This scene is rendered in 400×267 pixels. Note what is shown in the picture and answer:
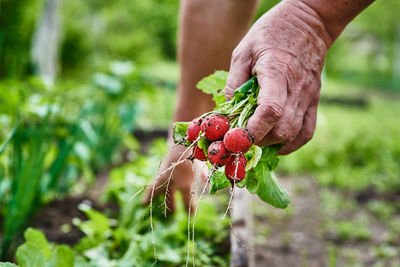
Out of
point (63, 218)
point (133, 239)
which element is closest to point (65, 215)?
point (63, 218)

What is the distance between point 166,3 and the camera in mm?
19203

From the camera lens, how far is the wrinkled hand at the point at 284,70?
967 mm

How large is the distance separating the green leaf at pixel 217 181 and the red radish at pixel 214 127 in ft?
0.33

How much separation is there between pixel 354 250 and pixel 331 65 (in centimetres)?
1915

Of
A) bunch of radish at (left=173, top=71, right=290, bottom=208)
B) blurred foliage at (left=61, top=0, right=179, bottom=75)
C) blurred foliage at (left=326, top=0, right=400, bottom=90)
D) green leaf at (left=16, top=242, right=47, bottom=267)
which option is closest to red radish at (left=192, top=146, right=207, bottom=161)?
bunch of radish at (left=173, top=71, right=290, bottom=208)

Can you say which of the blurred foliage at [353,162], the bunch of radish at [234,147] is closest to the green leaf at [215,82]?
A: the bunch of radish at [234,147]

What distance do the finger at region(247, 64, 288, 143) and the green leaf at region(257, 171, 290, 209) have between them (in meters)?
0.22

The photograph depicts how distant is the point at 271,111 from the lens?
94 cm

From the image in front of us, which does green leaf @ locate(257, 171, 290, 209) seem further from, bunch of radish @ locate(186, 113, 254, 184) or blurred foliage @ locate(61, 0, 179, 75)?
blurred foliage @ locate(61, 0, 179, 75)

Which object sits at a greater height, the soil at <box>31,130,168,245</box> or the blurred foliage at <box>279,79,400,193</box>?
the soil at <box>31,130,168,245</box>

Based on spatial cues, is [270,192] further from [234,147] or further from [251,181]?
[234,147]

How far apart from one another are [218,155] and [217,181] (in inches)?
6.1

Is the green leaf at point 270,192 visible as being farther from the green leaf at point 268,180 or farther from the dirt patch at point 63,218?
the dirt patch at point 63,218

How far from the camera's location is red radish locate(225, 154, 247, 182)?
91 cm
